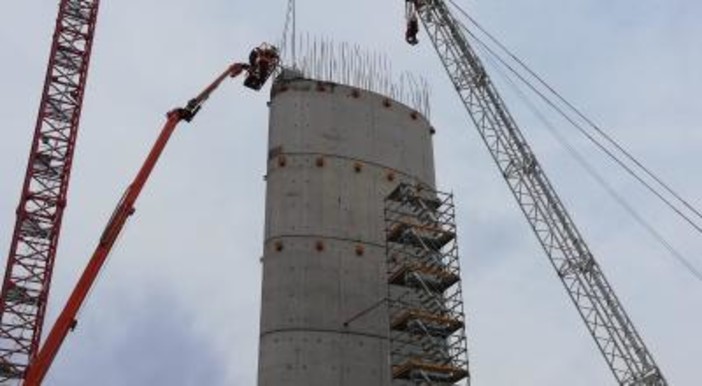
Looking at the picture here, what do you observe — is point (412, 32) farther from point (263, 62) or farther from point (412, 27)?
point (263, 62)

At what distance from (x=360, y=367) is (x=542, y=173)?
31517mm

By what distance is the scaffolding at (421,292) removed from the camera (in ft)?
139

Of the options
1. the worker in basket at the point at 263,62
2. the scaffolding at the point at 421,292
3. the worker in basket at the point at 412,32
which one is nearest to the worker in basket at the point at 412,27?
the worker in basket at the point at 412,32

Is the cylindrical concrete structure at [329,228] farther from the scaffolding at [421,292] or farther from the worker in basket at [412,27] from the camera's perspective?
the worker in basket at [412,27]

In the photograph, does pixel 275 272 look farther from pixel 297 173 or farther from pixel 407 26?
pixel 407 26

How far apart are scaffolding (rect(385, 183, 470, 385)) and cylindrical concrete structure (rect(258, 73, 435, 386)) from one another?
2.56 feet

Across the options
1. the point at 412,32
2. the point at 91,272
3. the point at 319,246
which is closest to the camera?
the point at 319,246

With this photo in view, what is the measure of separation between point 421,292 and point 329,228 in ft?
18.5

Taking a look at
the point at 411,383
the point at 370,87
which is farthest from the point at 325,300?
the point at 370,87

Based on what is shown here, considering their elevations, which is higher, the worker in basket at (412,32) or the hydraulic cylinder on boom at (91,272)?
the worker in basket at (412,32)

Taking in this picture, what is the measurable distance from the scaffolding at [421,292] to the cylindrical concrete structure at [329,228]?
780 millimetres

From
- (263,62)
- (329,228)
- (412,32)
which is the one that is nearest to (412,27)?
(412,32)

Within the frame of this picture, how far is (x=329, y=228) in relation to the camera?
44156 mm

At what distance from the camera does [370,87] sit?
166ft
